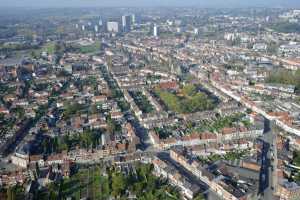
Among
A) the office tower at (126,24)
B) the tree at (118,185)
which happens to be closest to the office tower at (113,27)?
the office tower at (126,24)

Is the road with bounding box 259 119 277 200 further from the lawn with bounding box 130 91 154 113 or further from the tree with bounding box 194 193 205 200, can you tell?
the lawn with bounding box 130 91 154 113

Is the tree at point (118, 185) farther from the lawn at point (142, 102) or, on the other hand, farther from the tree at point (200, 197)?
the lawn at point (142, 102)

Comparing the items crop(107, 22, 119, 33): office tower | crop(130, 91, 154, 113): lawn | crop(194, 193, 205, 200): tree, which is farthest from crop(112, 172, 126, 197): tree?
crop(107, 22, 119, 33): office tower

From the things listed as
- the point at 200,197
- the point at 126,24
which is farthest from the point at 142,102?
the point at 126,24

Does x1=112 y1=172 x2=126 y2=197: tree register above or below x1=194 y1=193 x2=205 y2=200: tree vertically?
above

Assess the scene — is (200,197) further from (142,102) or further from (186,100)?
(142,102)

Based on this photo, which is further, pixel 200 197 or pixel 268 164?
pixel 268 164

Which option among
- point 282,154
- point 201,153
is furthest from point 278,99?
point 201,153

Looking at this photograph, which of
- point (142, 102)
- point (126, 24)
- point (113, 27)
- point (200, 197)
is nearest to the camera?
point (200, 197)
